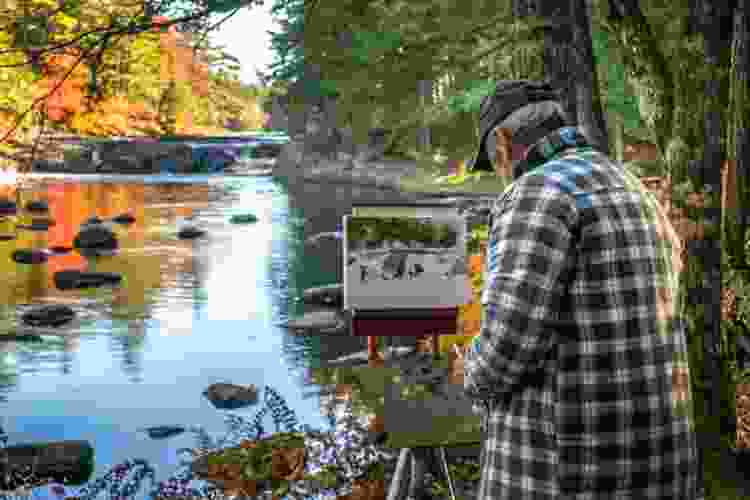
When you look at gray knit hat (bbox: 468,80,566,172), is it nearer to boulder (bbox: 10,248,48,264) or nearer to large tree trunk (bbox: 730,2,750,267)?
large tree trunk (bbox: 730,2,750,267)

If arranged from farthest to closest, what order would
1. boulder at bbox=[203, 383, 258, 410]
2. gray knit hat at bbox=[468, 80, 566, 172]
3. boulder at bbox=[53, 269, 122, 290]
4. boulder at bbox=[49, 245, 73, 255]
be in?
boulder at bbox=[49, 245, 73, 255], boulder at bbox=[53, 269, 122, 290], boulder at bbox=[203, 383, 258, 410], gray knit hat at bbox=[468, 80, 566, 172]

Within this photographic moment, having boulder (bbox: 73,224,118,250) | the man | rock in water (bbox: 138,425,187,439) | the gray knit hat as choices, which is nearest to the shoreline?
boulder (bbox: 73,224,118,250)

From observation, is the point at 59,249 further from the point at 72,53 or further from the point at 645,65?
the point at 645,65

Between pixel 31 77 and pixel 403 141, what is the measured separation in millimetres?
3091

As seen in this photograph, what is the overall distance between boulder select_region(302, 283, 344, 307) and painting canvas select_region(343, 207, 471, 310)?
993 centimetres

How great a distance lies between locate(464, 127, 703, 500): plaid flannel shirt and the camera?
2.05 meters

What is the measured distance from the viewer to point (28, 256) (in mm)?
19875

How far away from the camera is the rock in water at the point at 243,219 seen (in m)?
27.2

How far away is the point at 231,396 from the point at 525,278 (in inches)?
318

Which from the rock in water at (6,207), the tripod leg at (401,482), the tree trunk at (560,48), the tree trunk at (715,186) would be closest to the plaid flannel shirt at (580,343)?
the tripod leg at (401,482)

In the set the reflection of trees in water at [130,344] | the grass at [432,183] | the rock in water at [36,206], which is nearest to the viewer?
the reflection of trees in water at [130,344]

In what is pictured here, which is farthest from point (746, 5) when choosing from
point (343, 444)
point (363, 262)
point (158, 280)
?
point (158, 280)

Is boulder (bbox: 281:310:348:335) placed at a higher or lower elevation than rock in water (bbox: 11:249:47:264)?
lower

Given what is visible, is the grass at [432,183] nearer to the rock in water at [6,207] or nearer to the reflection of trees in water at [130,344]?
the rock in water at [6,207]
